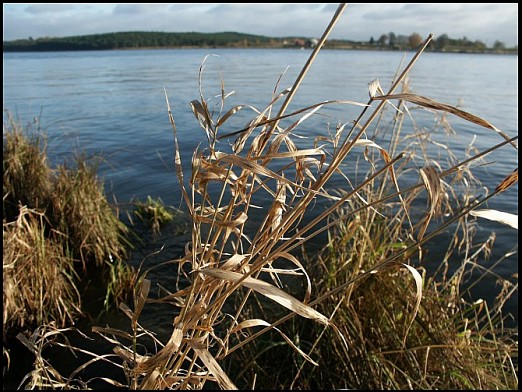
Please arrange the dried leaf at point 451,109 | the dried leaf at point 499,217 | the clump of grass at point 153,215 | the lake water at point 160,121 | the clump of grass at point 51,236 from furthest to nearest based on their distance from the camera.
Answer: the lake water at point 160,121 → the clump of grass at point 153,215 → the clump of grass at point 51,236 → the dried leaf at point 499,217 → the dried leaf at point 451,109

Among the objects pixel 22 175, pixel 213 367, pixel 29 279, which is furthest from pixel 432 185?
pixel 22 175

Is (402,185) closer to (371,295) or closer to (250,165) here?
(371,295)

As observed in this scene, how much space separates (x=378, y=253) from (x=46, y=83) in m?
26.6

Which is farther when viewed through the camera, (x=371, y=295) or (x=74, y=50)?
(x=74, y=50)

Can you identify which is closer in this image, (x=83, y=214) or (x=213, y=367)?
(x=213, y=367)

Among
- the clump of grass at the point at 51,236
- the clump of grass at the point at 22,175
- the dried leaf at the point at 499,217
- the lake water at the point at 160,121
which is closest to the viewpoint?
the dried leaf at the point at 499,217

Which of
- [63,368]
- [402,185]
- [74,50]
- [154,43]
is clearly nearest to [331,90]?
[402,185]

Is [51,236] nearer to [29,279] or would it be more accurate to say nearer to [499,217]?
[29,279]

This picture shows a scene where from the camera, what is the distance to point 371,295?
2.82 m

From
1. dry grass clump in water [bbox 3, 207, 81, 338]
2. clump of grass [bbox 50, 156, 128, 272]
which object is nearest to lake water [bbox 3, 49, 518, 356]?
clump of grass [bbox 50, 156, 128, 272]

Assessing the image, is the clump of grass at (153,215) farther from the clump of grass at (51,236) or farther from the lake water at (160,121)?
the clump of grass at (51,236)

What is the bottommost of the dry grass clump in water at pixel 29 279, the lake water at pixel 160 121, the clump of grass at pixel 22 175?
the lake water at pixel 160 121

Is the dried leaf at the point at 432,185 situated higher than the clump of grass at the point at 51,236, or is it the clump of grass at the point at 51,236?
the dried leaf at the point at 432,185

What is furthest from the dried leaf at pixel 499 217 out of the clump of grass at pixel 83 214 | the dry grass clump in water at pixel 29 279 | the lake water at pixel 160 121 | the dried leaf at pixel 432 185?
the clump of grass at pixel 83 214
